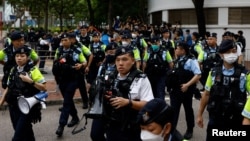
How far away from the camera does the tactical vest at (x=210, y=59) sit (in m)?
9.41

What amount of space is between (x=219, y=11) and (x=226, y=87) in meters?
22.4

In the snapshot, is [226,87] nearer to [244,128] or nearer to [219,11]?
[244,128]

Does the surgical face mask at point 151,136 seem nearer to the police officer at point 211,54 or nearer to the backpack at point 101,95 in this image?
the backpack at point 101,95

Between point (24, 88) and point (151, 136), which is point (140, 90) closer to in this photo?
point (151, 136)

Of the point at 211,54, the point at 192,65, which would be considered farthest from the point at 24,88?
the point at 211,54

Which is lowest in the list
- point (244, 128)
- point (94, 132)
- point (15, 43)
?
point (94, 132)

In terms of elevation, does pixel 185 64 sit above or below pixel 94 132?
above

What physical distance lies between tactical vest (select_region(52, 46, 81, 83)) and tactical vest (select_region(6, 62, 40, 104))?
1.80 meters

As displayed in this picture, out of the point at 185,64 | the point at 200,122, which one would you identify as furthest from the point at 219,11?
the point at 200,122

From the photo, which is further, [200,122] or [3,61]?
[3,61]

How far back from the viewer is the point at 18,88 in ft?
19.1

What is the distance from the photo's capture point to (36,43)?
78.2 ft

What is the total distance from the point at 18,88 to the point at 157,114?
3.42m

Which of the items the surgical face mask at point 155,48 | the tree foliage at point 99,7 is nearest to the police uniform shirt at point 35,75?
the surgical face mask at point 155,48
